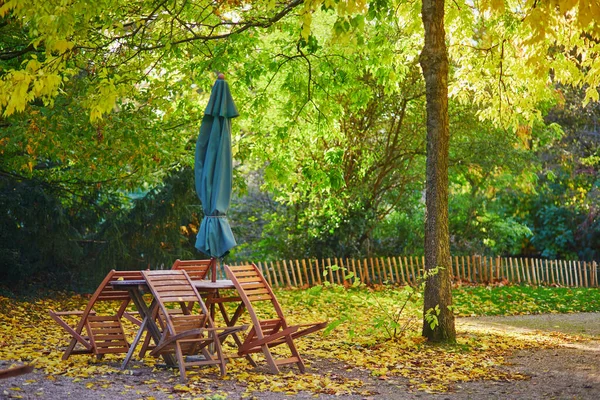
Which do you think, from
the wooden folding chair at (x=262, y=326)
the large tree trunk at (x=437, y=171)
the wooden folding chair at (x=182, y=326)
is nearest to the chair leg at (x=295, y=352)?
the wooden folding chair at (x=262, y=326)

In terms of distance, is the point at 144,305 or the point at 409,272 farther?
the point at 409,272

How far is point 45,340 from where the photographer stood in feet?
31.8

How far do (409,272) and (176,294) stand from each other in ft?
45.0

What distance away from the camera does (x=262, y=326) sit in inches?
312

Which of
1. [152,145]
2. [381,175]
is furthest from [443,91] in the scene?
[381,175]

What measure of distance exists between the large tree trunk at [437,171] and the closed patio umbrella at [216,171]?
9.59 ft

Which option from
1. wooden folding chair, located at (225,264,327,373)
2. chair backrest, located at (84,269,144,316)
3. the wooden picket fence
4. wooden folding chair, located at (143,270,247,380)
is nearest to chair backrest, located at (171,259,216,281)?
chair backrest, located at (84,269,144,316)

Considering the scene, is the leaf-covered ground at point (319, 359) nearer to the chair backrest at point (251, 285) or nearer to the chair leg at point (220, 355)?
the chair leg at point (220, 355)

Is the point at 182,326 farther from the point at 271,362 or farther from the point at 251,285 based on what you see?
the point at 271,362

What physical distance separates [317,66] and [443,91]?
425 cm

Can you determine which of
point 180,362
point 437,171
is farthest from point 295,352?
point 437,171

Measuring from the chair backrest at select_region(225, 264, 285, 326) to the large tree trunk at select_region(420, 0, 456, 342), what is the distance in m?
2.95

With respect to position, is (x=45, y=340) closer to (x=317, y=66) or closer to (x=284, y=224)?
(x=317, y=66)

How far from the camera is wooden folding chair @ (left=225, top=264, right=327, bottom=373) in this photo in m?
7.62
